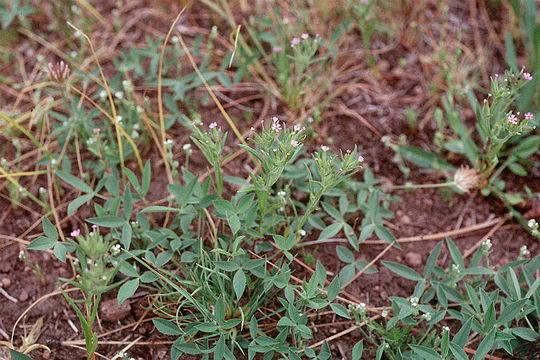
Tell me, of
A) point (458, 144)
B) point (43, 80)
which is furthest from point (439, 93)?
point (43, 80)

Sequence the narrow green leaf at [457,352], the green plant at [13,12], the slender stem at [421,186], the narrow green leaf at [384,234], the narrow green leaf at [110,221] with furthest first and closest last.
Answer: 1. the green plant at [13,12]
2. the slender stem at [421,186]
3. the narrow green leaf at [384,234]
4. the narrow green leaf at [110,221]
5. the narrow green leaf at [457,352]

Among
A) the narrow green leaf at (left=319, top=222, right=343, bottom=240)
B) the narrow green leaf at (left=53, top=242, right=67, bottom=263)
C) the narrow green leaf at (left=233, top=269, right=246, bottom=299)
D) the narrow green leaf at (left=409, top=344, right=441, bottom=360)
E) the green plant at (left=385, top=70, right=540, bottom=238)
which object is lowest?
the narrow green leaf at (left=409, top=344, right=441, bottom=360)

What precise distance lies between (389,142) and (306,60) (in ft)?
1.90

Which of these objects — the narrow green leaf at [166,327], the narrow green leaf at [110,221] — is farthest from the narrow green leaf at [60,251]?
the narrow green leaf at [166,327]

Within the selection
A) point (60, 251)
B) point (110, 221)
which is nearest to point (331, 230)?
point (110, 221)

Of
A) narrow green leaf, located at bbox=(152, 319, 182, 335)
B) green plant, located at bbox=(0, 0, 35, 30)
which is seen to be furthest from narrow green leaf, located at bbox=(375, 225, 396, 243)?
green plant, located at bbox=(0, 0, 35, 30)

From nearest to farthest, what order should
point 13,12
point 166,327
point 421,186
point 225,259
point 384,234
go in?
point 166,327
point 225,259
point 384,234
point 421,186
point 13,12

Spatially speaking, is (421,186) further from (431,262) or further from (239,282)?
(239,282)

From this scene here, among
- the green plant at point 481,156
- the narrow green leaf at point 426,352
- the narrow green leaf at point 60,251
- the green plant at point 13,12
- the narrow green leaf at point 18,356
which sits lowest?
the narrow green leaf at point 18,356

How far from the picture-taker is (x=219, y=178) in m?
2.07

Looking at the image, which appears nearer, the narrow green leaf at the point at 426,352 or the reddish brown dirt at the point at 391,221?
the narrow green leaf at the point at 426,352

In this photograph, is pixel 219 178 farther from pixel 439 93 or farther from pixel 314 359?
pixel 439 93

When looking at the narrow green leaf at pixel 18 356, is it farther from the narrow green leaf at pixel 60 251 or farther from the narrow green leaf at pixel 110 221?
the narrow green leaf at pixel 110 221

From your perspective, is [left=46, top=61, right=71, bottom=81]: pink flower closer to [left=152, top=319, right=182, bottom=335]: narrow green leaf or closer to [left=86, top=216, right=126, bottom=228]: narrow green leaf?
[left=86, top=216, right=126, bottom=228]: narrow green leaf
